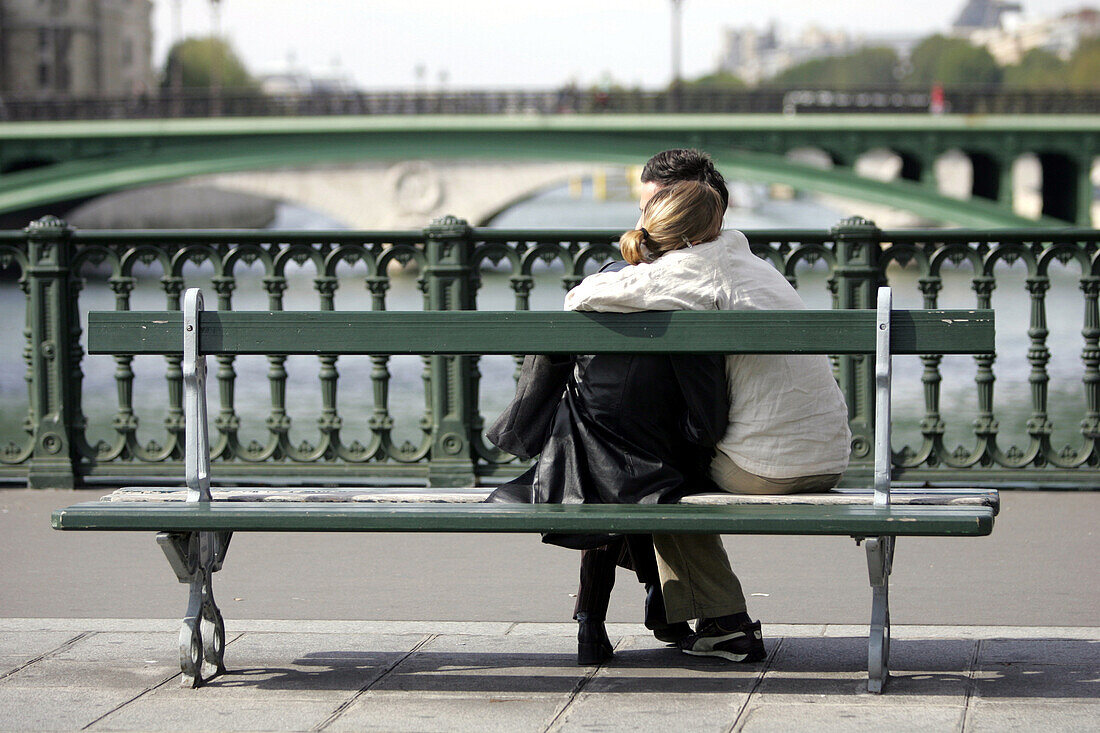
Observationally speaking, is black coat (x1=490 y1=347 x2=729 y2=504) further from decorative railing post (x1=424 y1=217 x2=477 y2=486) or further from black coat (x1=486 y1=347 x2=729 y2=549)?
decorative railing post (x1=424 y1=217 x2=477 y2=486)

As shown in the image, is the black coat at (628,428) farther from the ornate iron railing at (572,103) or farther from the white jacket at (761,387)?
the ornate iron railing at (572,103)

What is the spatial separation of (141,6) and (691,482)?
89215 millimetres

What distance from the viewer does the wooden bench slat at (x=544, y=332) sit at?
321 cm

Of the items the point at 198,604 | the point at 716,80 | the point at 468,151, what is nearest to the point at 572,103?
the point at 468,151

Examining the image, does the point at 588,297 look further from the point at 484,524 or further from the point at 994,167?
the point at 994,167

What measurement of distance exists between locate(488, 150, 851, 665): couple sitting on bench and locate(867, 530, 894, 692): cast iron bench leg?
24 centimetres

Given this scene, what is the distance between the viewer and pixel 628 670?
11.6ft

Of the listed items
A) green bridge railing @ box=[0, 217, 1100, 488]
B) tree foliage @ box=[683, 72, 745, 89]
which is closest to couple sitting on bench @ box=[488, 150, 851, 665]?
green bridge railing @ box=[0, 217, 1100, 488]

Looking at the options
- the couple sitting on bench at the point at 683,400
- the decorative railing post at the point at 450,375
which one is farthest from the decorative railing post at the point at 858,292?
the couple sitting on bench at the point at 683,400

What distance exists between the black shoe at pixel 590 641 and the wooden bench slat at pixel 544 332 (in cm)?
71

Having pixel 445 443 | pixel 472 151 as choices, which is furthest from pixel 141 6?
pixel 445 443

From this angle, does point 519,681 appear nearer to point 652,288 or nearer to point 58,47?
point 652,288

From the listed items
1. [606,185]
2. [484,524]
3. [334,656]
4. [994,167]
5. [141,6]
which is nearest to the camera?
[484,524]

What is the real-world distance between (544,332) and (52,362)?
147 inches
